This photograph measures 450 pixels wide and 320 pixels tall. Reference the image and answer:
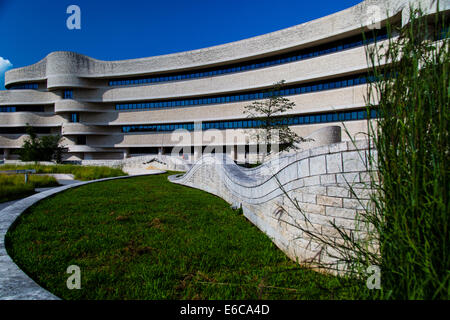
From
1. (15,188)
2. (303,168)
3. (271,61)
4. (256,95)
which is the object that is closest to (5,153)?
(256,95)

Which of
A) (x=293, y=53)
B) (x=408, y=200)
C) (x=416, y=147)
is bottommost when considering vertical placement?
(x=408, y=200)

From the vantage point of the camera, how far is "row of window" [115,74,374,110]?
31859 mm

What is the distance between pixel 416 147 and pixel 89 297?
3.48 m

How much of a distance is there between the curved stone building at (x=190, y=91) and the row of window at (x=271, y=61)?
0.12 metres

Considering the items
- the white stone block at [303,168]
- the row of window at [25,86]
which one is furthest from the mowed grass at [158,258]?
the row of window at [25,86]

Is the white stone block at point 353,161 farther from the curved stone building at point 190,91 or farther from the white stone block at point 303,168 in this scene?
the curved stone building at point 190,91

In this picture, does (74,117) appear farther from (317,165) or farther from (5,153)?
(317,165)

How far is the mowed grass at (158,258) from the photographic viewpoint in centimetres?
305

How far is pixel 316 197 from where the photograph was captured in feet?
13.3

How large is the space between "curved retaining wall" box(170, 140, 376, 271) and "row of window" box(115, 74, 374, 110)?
20.9 metres

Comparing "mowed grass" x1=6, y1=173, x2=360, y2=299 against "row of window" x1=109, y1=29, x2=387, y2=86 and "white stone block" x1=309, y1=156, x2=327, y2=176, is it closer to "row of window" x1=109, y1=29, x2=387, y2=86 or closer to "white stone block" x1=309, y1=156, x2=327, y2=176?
"white stone block" x1=309, y1=156, x2=327, y2=176
